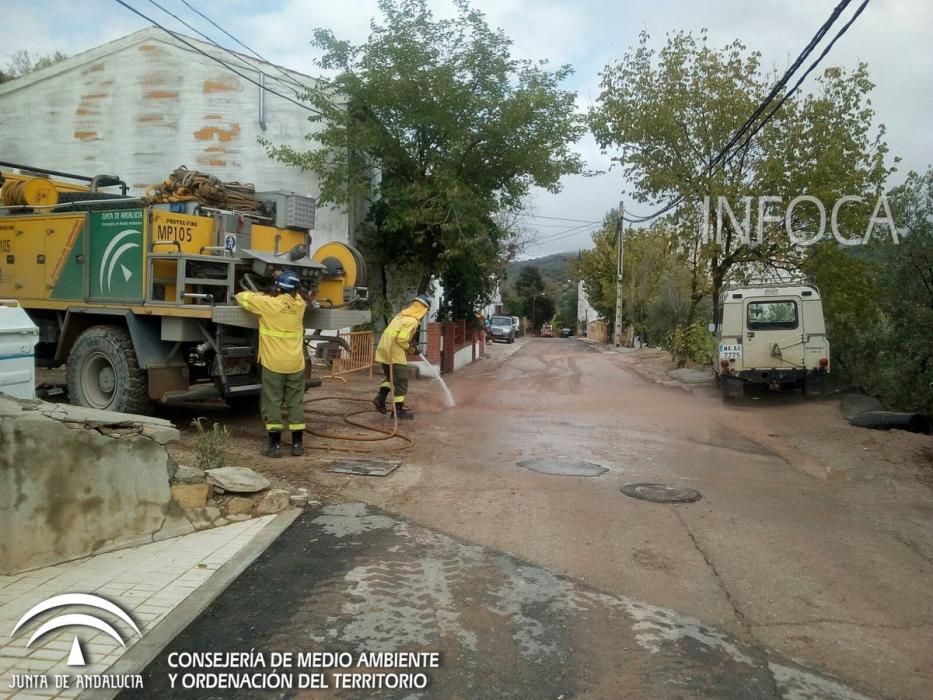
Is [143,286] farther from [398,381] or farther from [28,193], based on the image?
[398,381]

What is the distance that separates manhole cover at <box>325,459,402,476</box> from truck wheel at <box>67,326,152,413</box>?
2530 mm

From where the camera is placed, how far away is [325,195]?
17031 millimetres

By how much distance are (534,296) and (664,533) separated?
8118 cm

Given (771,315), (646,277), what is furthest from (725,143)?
(646,277)

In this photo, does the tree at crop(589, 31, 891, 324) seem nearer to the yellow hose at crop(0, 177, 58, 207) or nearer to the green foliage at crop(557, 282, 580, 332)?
the yellow hose at crop(0, 177, 58, 207)

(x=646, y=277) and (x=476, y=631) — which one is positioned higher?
(x=646, y=277)

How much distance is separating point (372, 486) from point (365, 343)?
10.0 m

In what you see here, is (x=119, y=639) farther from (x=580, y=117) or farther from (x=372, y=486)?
(x=580, y=117)

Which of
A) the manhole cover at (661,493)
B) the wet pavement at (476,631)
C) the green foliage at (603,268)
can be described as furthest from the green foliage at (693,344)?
the green foliage at (603,268)

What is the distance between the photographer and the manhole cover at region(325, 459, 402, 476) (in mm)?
7520

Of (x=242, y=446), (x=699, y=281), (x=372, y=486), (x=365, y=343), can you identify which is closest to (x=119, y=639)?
(x=372, y=486)

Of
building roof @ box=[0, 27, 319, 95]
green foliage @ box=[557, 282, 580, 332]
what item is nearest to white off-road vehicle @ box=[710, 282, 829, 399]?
building roof @ box=[0, 27, 319, 95]

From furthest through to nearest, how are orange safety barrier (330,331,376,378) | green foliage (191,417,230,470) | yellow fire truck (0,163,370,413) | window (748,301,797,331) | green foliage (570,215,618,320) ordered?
green foliage (570,215,618,320) → orange safety barrier (330,331,376,378) → window (748,301,797,331) → yellow fire truck (0,163,370,413) → green foliage (191,417,230,470)

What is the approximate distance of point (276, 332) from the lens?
7656mm
